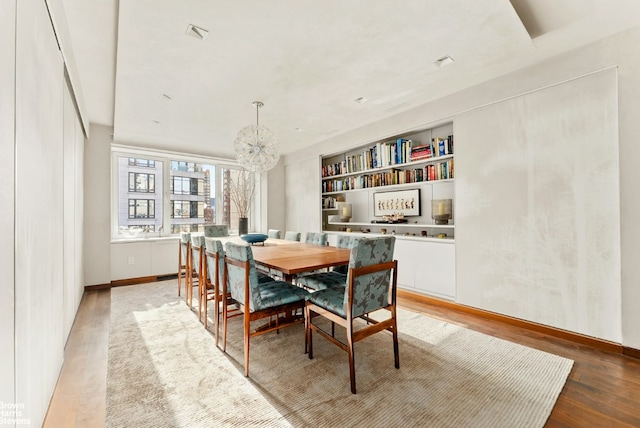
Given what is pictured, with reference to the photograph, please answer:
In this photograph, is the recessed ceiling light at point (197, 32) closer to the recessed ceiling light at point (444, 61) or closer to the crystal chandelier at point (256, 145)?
the crystal chandelier at point (256, 145)

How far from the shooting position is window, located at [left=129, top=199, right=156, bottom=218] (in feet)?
16.0

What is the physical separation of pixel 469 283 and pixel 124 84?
436 cm

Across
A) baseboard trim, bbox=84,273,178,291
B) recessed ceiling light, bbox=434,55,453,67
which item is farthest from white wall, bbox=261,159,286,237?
recessed ceiling light, bbox=434,55,453,67

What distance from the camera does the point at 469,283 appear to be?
313 cm

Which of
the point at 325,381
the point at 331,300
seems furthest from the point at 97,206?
the point at 325,381

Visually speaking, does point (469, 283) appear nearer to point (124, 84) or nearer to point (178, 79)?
point (178, 79)

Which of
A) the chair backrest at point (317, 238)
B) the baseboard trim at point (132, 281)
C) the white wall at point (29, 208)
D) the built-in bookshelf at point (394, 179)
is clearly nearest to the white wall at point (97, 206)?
the baseboard trim at point (132, 281)

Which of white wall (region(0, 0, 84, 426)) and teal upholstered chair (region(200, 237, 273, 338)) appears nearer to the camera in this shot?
white wall (region(0, 0, 84, 426))

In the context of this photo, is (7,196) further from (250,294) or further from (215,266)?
(215,266)

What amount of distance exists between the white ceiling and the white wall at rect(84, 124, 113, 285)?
1.09 meters

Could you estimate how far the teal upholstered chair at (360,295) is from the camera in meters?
1.80

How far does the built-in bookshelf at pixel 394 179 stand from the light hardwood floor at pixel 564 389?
140cm

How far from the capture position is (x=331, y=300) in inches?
78.9

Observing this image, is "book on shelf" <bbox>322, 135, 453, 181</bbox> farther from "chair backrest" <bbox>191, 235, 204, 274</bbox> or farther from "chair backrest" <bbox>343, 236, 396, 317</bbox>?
"chair backrest" <bbox>191, 235, 204, 274</bbox>
